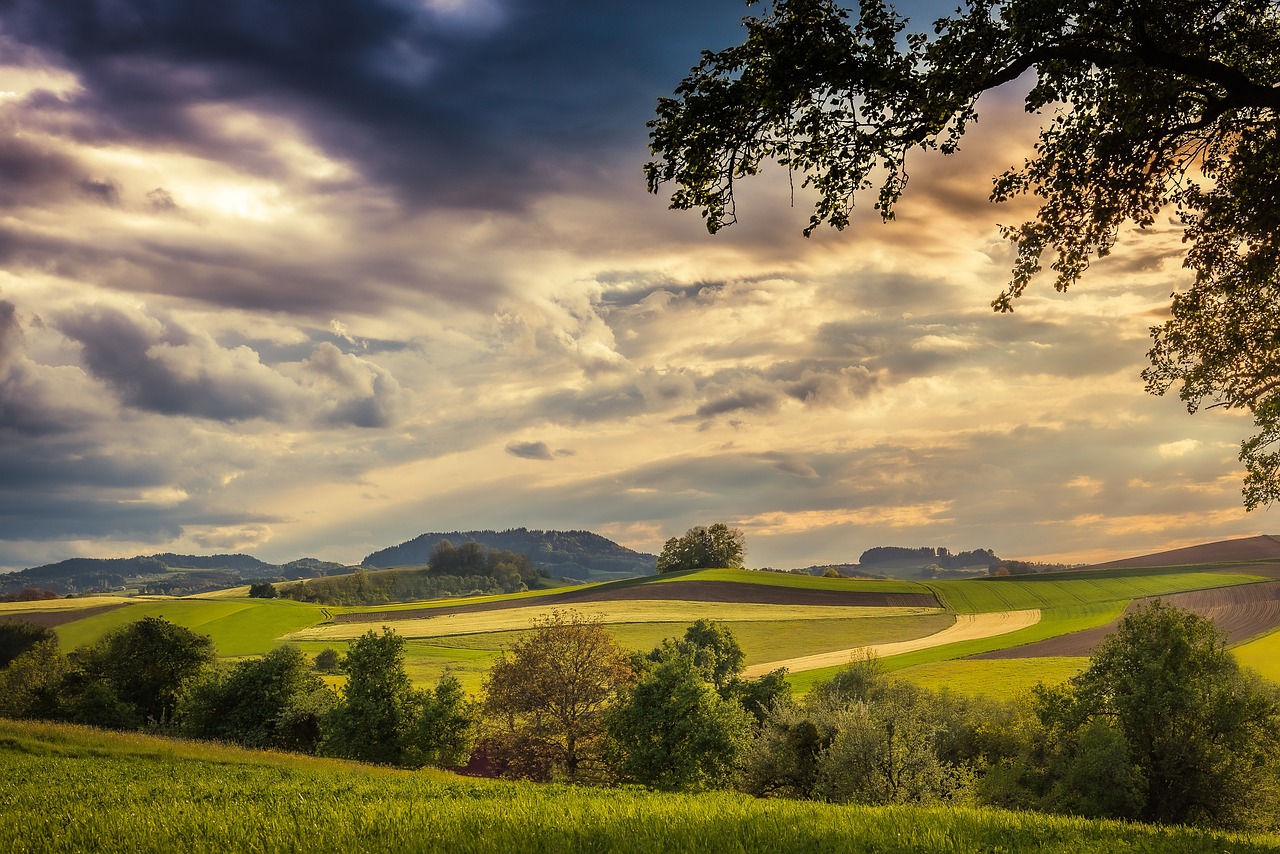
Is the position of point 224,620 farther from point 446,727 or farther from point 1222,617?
point 1222,617

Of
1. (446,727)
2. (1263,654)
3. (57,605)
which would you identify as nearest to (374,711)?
(446,727)

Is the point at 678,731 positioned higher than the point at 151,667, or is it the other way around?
the point at 151,667

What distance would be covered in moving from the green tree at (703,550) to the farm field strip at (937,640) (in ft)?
218

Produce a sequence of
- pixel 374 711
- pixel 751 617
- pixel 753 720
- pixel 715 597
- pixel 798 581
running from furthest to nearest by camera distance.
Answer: pixel 798 581
pixel 715 597
pixel 751 617
pixel 374 711
pixel 753 720

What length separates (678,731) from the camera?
41.3 m

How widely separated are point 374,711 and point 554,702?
12132 mm

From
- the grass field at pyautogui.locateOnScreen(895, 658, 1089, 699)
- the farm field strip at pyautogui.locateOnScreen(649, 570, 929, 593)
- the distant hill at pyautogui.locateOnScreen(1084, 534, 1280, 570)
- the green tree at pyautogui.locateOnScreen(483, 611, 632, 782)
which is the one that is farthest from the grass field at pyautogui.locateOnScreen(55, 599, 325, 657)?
the distant hill at pyautogui.locateOnScreen(1084, 534, 1280, 570)

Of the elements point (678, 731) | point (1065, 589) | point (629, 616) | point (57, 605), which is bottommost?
point (1065, 589)

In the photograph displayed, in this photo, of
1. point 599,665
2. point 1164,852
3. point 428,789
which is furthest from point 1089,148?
point 599,665

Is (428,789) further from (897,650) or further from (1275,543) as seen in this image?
(1275,543)

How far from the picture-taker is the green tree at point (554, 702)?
48.0 metres

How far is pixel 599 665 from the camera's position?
51.0m

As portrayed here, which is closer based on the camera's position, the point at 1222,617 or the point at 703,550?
the point at 1222,617

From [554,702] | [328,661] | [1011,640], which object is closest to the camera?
[554,702]
